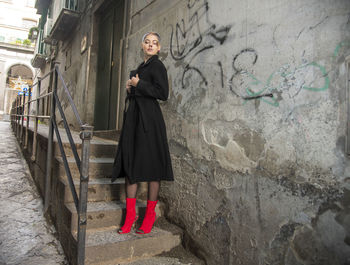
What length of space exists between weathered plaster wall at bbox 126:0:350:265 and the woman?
0.34 m

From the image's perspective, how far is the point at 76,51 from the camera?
23.0 feet

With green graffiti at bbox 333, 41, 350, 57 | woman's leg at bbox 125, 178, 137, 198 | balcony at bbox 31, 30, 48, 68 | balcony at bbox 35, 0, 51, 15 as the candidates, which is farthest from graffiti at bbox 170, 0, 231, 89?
balcony at bbox 35, 0, 51, 15

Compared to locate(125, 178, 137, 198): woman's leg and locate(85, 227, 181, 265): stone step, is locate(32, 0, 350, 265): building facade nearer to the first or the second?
locate(85, 227, 181, 265): stone step

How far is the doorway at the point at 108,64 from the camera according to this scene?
483 cm

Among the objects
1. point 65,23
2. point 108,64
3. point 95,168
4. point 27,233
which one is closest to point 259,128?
point 95,168

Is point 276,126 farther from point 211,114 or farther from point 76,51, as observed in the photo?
point 76,51

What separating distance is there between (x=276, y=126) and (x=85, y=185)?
1374mm

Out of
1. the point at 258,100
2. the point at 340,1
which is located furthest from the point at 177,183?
the point at 340,1

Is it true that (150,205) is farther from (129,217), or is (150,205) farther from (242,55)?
(242,55)

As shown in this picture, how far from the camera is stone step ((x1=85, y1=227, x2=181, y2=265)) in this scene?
81.1 inches

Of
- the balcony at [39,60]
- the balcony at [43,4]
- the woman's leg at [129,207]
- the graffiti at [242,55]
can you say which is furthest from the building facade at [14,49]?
the graffiti at [242,55]

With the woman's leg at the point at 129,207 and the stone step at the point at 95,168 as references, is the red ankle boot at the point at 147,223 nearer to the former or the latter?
the woman's leg at the point at 129,207

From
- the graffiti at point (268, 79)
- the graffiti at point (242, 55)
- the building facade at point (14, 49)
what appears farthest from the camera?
the building facade at point (14, 49)

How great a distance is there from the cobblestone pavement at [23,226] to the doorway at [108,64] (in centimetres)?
169
